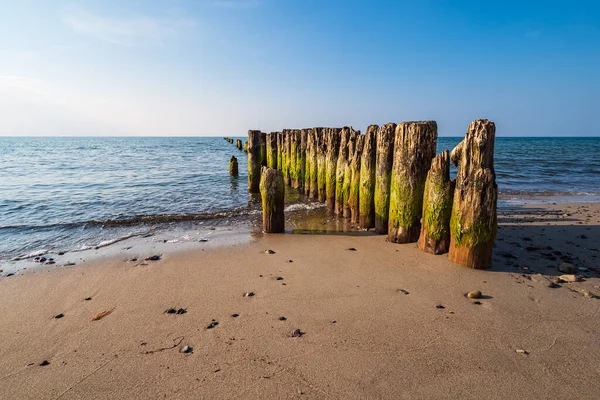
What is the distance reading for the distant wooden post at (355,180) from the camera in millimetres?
7402

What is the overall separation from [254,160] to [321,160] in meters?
4.95


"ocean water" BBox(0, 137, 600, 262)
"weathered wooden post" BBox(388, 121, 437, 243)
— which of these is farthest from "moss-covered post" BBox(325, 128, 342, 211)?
"weathered wooden post" BBox(388, 121, 437, 243)

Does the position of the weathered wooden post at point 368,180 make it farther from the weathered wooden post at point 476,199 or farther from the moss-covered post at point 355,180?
the weathered wooden post at point 476,199

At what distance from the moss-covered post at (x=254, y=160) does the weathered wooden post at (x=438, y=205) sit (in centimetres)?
939

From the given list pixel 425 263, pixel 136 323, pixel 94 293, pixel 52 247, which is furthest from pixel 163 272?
pixel 425 263

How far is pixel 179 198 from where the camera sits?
1234 cm

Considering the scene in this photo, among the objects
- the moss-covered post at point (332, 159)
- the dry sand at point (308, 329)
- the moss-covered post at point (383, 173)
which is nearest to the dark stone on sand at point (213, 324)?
the dry sand at point (308, 329)

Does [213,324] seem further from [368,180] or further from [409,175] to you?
[368,180]

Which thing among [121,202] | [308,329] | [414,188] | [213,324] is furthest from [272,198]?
[121,202]

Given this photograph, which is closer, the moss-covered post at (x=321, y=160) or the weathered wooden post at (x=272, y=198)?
the weathered wooden post at (x=272, y=198)

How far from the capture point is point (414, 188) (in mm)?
5605

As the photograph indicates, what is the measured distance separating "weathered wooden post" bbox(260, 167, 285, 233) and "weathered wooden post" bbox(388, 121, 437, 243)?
2.42 m

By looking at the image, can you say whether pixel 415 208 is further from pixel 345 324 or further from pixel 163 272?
pixel 163 272

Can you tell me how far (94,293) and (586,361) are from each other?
537 centimetres
